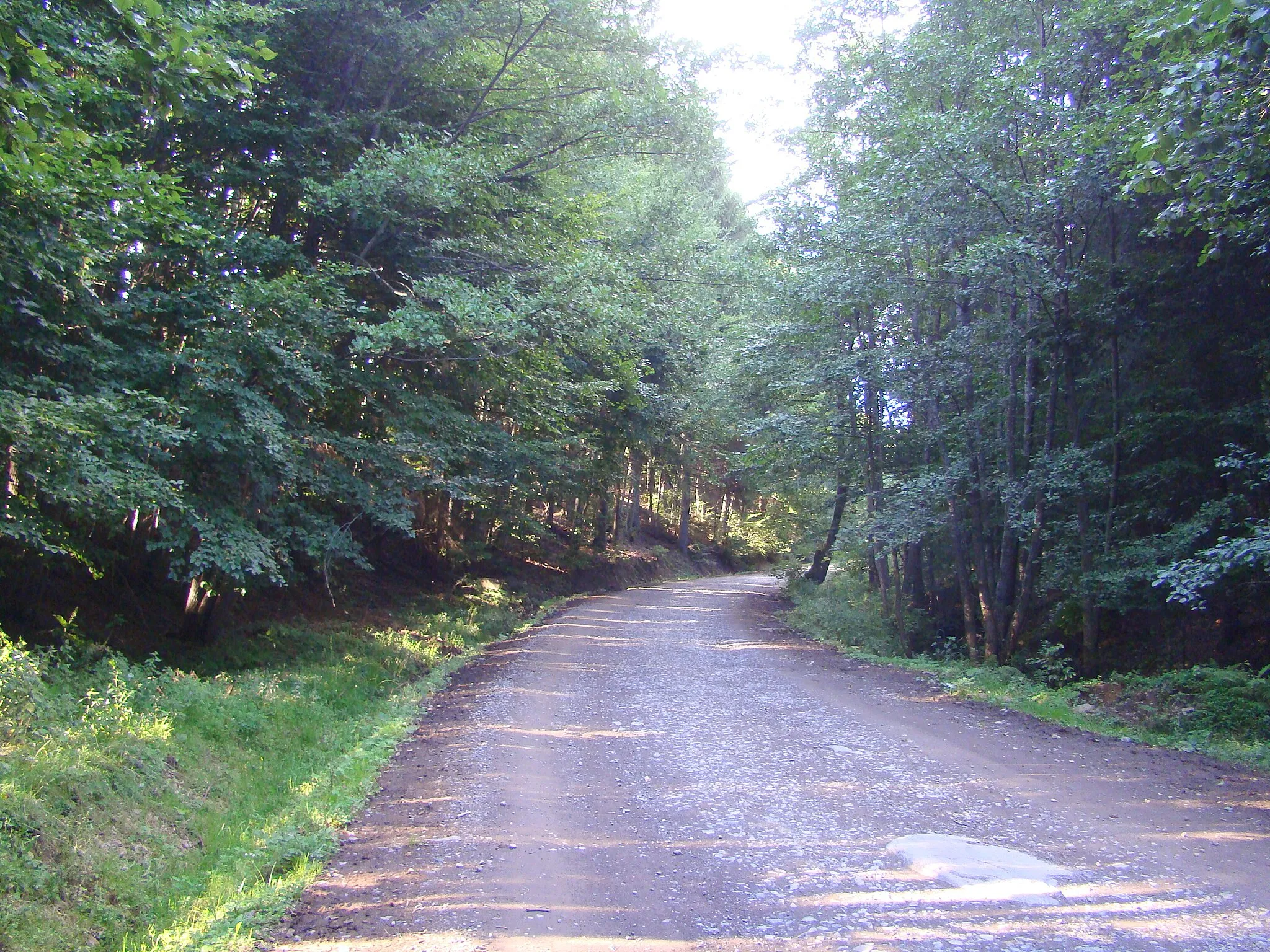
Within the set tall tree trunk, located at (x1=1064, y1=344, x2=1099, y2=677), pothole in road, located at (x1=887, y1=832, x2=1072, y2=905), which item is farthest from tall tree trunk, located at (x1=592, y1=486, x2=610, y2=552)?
pothole in road, located at (x1=887, y1=832, x2=1072, y2=905)

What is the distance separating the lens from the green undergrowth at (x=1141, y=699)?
319 inches

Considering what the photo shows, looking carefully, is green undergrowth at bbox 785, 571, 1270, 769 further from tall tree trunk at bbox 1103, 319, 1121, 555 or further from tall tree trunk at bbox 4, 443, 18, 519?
tall tree trunk at bbox 4, 443, 18, 519

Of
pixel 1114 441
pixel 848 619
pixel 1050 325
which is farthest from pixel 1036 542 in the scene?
pixel 848 619

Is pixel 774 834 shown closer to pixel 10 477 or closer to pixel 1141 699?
pixel 1141 699

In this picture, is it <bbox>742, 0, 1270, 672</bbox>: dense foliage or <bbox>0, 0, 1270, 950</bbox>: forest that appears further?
<bbox>742, 0, 1270, 672</bbox>: dense foliage

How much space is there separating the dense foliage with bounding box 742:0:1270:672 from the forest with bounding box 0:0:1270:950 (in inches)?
3.1

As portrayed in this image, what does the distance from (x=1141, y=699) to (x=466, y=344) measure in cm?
1019

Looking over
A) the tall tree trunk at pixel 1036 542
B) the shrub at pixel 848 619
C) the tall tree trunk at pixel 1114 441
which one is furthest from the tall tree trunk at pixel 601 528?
the tall tree trunk at pixel 1114 441

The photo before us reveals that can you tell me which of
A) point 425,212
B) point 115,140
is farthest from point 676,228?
point 115,140

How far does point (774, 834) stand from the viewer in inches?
212

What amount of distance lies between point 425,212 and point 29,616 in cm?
769

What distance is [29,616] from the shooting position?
389 inches

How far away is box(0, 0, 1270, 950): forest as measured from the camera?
6215 millimetres

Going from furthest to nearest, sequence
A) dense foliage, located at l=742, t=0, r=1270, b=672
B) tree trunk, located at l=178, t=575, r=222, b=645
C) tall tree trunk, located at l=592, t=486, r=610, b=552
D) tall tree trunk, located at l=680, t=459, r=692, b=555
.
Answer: tall tree trunk, located at l=680, t=459, r=692, b=555
tall tree trunk, located at l=592, t=486, r=610, b=552
tree trunk, located at l=178, t=575, r=222, b=645
dense foliage, located at l=742, t=0, r=1270, b=672
